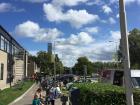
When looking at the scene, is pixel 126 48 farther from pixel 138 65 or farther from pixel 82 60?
pixel 82 60

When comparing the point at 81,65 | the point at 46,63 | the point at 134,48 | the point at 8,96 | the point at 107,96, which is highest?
the point at 46,63

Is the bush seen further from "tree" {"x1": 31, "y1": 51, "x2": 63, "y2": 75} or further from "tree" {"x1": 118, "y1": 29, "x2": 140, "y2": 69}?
"tree" {"x1": 31, "y1": 51, "x2": 63, "y2": 75}

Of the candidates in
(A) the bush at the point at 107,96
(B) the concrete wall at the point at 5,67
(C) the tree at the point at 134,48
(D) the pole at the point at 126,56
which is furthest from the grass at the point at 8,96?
(C) the tree at the point at 134,48

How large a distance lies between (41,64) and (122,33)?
150611 millimetres

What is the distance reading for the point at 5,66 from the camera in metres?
54.8

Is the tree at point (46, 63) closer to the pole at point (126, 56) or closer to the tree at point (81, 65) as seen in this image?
the tree at point (81, 65)

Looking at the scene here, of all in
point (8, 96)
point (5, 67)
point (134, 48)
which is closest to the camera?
point (8, 96)

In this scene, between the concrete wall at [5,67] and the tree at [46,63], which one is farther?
the tree at [46,63]

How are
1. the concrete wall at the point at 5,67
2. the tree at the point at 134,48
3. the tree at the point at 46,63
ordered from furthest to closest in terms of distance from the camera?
the tree at the point at 46,63 < the tree at the point at 134,48 < the concrete wall at the point at 5,67

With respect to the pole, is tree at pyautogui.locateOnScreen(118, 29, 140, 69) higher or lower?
higher

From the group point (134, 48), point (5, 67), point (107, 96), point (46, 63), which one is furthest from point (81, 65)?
point (107, 96)

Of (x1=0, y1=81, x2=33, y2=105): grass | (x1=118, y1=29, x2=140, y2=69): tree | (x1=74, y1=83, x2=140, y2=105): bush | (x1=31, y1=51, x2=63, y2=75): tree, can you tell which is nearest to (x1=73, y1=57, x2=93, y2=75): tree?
(x1=31, y1=51, x2=63, y2=75): tree

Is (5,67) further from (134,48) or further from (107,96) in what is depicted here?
(134,48)

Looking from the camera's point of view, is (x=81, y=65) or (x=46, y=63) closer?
(x=46, y=63)
